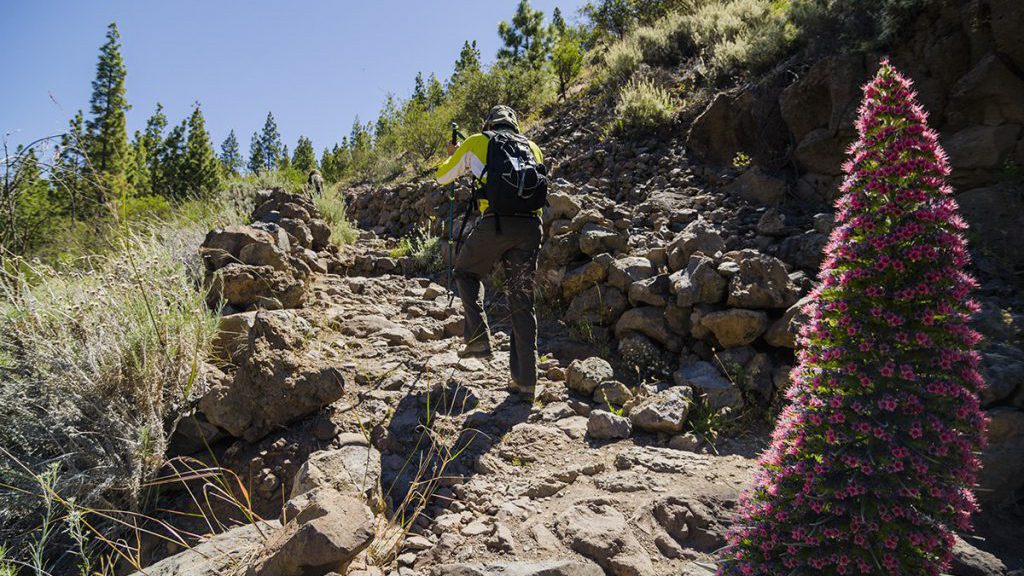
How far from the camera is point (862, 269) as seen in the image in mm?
1677

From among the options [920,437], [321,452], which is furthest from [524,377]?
[920,437]

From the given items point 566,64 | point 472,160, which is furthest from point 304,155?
point 472,160

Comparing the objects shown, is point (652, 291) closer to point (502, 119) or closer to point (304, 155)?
point (502, 119)

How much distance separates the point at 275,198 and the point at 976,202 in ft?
25.1

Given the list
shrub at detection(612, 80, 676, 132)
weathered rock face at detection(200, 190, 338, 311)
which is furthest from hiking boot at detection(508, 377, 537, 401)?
shrub at detection(612, 80, 676, 132)

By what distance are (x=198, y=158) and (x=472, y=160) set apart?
126 feet

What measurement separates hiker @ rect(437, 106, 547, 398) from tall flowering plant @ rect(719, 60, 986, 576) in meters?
2.28

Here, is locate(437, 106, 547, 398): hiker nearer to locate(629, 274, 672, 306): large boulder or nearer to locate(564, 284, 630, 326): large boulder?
locate(564, 284, 630, 326): large boulder

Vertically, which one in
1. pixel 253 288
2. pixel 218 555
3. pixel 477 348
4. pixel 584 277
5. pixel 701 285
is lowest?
pixel 218 555

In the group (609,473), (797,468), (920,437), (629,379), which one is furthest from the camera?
(629,379)

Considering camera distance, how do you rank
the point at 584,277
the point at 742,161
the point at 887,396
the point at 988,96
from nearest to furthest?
1. the point at 887,396
2. the point at 988,96
3. the point at 584,277
4. the point at 742,161

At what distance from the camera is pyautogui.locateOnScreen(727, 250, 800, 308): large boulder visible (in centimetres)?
377

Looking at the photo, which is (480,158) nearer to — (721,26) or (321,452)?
(321,452)

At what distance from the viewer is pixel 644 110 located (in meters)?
7.57
